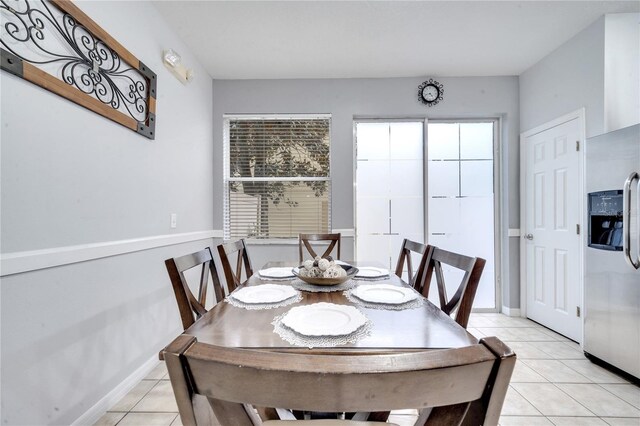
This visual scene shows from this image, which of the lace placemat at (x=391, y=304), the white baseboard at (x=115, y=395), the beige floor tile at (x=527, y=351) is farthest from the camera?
the beige floor tile at (x=527, y=351)

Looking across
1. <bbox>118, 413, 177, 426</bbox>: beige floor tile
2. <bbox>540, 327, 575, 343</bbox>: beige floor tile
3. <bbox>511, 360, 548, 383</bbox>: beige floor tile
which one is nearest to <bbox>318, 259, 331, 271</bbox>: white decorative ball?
<bbox>118, 413, 177, 426</bbox>: beige floor tile

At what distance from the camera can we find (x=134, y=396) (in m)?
1.81

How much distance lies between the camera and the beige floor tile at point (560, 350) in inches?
92.4

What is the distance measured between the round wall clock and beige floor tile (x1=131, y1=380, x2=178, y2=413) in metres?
3.55

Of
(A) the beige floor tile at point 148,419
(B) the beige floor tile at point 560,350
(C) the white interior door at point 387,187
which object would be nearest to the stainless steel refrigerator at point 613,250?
(B) the beige floor tile at point 560,350

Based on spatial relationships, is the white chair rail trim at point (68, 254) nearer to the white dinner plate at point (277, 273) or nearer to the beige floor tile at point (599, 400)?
the white dinner plate at point (277, 273)

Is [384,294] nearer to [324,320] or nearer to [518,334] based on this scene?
[324,320]

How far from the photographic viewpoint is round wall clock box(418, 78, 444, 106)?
329 centimetres

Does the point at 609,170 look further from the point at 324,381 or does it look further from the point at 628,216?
the point at 324,381

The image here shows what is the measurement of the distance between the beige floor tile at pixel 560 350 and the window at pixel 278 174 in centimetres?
227

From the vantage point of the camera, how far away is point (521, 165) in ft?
10.6

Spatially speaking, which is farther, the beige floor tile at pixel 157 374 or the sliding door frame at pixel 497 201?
the sliding door frame at pixel 497 201

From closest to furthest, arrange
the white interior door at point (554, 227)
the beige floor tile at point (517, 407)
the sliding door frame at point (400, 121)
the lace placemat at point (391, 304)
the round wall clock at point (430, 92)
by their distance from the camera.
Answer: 1. the lace placemat at point (391, 304)
2. the beige floor tile at point (517, 407)
3. the white interior door at point (554, 227)
4. the round wall clock at point (430, 92)
5. the sliding door frame at point (400, 121)

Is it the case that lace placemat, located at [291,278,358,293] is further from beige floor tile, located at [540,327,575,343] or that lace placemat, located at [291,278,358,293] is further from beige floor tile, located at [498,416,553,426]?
beige floor tile, located at [540,327,575,343]
